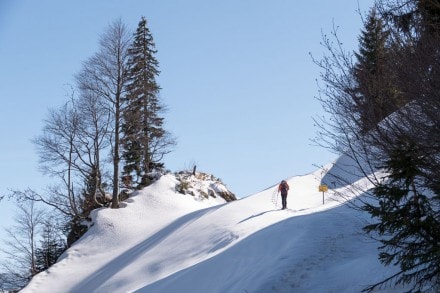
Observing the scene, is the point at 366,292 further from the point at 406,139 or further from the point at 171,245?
the point at 171,245

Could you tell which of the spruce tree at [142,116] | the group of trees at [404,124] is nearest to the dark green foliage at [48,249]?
the spruce tree at [142,116]

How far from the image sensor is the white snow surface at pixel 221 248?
1042 centimetres

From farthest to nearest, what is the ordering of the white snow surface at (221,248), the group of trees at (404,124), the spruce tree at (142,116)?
the spruce tree at (142,116)
the white snow surface at (221,248)
the group of trees at (404,124)

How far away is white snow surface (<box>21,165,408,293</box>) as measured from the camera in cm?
1042

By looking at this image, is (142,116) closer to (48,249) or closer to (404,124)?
(48,249)

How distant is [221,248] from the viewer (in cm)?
1716

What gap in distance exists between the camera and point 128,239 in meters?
24.0

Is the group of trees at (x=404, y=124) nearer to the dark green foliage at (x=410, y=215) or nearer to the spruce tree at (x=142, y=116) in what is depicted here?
the dark green foliage at (x=410, y=215)

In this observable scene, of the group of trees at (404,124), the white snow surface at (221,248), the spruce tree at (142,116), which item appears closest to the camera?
the group of trees at (404,124)

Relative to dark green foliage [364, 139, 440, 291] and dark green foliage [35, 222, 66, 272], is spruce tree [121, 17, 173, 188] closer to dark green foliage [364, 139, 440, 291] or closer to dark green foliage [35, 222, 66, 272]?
dark green foliage [35, 222, 66, 272]

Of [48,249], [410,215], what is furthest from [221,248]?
[48,249]

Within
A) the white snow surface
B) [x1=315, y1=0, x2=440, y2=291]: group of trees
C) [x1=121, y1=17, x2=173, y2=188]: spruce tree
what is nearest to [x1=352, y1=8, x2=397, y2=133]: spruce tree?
[x1=315, y1=0, x2=440, y2=291]: group of trees

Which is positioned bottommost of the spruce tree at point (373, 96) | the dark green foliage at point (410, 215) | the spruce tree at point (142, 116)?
the dark green foliage at point (410, 215)

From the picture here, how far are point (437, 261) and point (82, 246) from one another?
20101 millimetres
